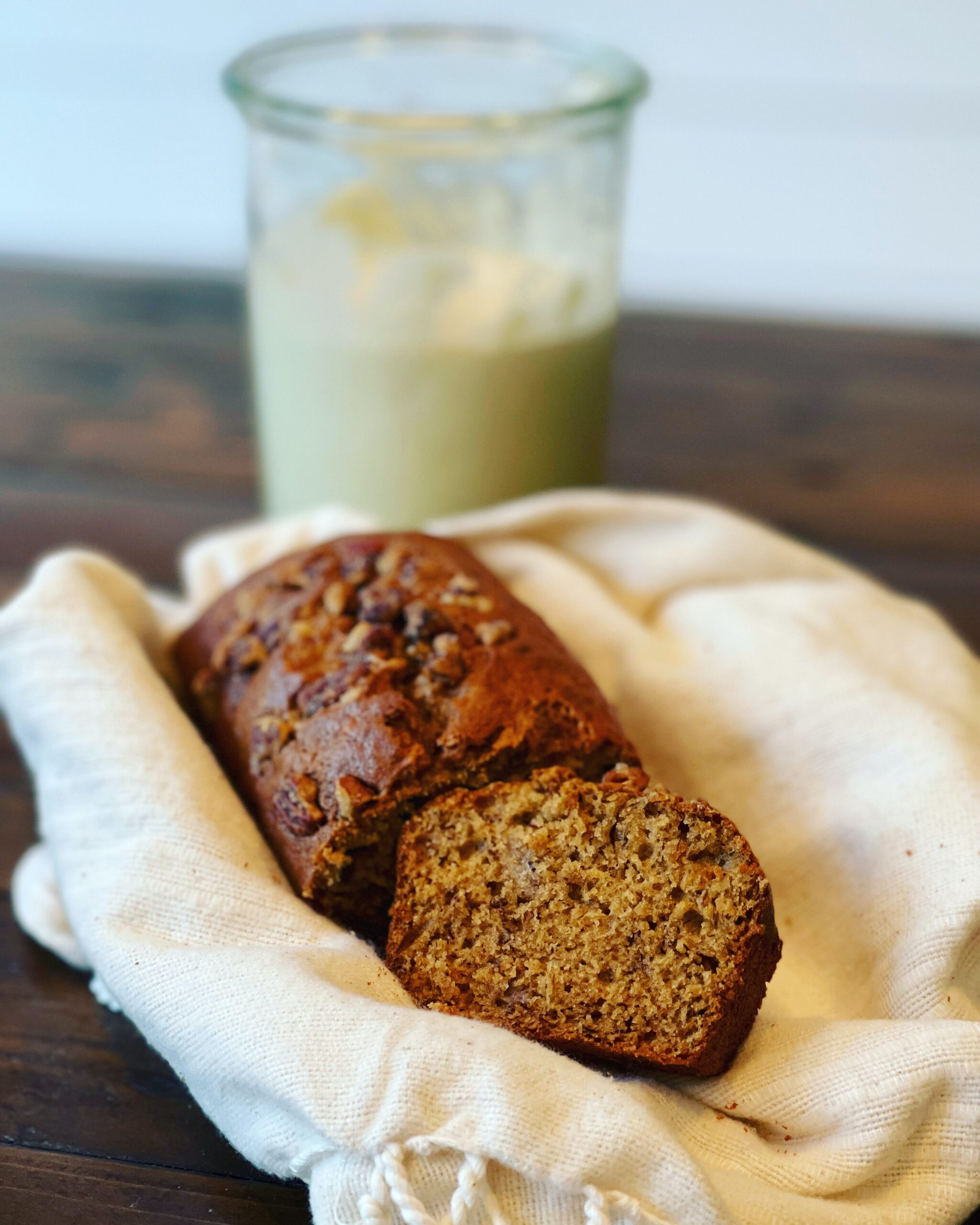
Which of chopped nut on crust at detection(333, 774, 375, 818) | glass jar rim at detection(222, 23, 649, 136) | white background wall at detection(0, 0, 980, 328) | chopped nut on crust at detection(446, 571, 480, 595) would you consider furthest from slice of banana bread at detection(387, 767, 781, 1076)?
white background wall at detection(0, 0, 980, 328)

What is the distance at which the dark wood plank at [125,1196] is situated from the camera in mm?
1266

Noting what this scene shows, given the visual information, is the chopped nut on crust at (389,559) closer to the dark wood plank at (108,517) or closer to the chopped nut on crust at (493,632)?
the chopped nut on crust at (493,632)

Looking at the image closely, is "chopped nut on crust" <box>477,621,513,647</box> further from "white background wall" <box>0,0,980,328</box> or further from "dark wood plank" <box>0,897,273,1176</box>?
"white background wall" <box>0,0,980,328</box>

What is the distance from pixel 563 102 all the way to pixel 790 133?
187 centimetres

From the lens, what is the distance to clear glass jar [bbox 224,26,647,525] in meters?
2.11

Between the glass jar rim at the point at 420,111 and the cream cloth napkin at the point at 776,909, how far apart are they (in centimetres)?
64

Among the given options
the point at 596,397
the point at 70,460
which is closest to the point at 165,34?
the point at 70,460

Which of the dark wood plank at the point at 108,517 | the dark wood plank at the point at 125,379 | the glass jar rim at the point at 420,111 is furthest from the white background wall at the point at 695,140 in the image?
the glass jar rim at the point at 420,111

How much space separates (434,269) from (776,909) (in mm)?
1146

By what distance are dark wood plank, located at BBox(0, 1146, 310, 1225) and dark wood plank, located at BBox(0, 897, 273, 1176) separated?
13mm

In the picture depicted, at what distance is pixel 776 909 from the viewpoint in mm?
1562

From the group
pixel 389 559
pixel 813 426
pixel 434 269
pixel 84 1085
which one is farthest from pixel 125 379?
pixel 84 1085

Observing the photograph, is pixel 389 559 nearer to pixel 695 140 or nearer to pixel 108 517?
pixel 108 517

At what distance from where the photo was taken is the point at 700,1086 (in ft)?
4.30
